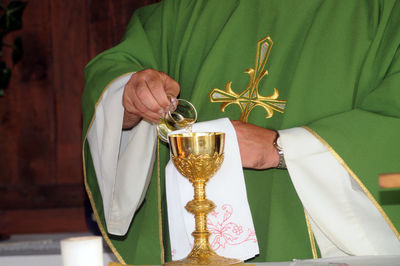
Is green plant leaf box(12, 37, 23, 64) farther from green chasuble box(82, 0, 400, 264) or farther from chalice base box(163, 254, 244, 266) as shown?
chalice base box(163, 254, 244, 266)

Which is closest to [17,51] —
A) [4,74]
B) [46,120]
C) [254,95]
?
[4,74]

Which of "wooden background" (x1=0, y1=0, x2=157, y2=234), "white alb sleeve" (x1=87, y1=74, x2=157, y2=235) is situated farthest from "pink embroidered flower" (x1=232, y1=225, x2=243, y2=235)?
"wooden background" (x1=0, y1=0, x2=157, y2=234)

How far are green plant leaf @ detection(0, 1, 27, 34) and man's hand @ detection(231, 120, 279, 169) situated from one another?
253 centimetres

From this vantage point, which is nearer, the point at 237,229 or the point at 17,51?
the point at 237,229

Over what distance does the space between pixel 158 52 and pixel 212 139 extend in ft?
3.53

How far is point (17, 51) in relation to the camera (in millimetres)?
4031

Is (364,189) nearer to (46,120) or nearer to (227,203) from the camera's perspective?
(227,203)

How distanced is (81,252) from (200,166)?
0.42 metres

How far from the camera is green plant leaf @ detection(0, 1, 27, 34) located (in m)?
3.94

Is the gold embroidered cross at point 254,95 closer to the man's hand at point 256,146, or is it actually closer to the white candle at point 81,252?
the man's hand at point 256,146

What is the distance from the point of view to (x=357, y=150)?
177cm

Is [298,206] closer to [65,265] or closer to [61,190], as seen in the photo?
[65,265]

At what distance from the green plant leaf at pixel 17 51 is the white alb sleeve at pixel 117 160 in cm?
207

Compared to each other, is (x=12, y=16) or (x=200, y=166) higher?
A: (x=12, y=16)
